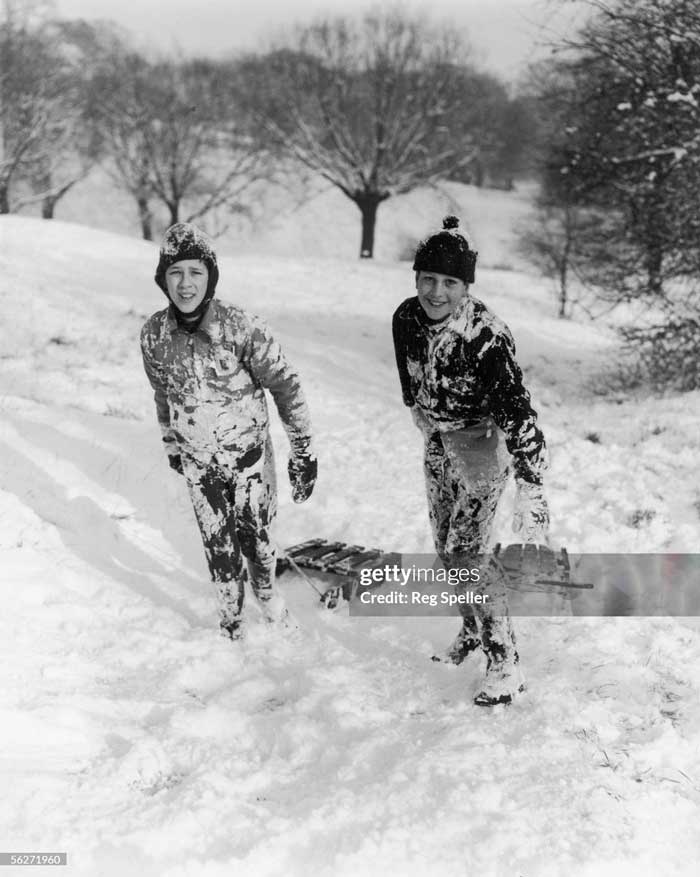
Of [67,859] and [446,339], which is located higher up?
[446,339]

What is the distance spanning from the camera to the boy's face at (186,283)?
3459 mm

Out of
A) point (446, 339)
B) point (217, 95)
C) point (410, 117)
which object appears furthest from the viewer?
point (217, 95)

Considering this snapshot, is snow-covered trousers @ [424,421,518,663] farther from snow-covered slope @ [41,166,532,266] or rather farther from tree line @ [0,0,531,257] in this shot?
snow-covered slope @ [41,166,532,266]

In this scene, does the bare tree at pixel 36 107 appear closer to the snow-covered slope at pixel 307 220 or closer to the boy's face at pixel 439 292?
the snow-covered slope at pixel 307 220

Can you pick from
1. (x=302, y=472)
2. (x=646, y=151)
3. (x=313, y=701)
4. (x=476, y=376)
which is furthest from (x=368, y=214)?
(x=313, y=701)

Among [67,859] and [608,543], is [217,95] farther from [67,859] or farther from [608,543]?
[67,859]

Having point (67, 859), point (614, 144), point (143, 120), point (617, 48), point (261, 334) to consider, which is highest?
point (143, 120)

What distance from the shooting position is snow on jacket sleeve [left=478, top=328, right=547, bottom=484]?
120 inches

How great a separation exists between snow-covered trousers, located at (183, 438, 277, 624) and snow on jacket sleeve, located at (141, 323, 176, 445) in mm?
245

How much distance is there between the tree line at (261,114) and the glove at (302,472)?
23.7 metres

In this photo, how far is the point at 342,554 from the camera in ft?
16.7

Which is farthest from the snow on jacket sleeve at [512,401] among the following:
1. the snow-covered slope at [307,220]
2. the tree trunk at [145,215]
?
the snow-covered slope at [307,220]

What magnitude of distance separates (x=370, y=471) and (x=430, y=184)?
71.3 ft

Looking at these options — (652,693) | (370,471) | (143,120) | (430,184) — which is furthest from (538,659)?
(143,120)
